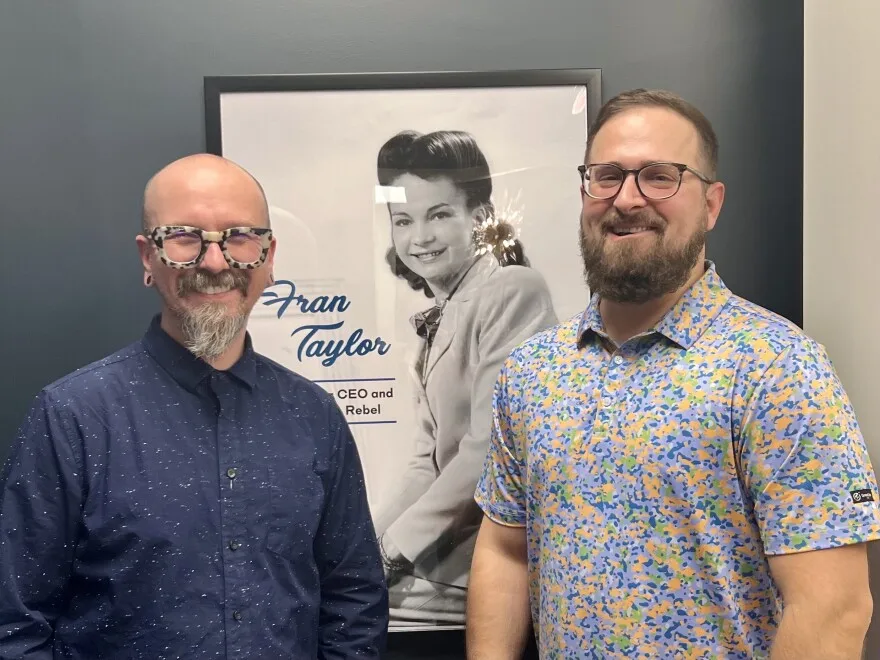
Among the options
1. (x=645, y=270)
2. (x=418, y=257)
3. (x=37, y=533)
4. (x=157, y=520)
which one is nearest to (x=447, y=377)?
(x=418, y=257)

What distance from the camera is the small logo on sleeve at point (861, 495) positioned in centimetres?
94

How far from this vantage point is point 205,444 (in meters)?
1.10

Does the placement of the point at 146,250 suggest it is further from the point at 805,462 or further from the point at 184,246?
the point at 805,462

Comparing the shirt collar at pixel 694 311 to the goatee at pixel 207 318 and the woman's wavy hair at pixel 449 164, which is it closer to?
the woman's wavy hair at pixel 449 164

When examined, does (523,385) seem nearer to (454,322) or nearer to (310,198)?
(454,322)

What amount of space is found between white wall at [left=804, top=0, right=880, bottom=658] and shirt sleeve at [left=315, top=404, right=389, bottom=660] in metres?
0.84

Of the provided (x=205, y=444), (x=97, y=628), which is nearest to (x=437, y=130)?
(x=205, y=444)

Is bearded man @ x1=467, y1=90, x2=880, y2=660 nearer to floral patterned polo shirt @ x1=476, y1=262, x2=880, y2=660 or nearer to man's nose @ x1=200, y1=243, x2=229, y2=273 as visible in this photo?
floral patterned polo shirt @ x1=476, y1=262, x2=880, y2=660

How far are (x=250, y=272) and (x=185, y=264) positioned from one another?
101 mm

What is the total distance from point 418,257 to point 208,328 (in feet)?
1.79

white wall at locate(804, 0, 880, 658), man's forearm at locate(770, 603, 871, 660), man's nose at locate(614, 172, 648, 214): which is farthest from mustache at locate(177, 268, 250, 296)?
white wall at locate(804, 0, 880, 658)

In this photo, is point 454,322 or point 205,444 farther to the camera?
point 454,322

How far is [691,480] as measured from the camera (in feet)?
3.35

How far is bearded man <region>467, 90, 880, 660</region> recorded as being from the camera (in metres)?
0.95
